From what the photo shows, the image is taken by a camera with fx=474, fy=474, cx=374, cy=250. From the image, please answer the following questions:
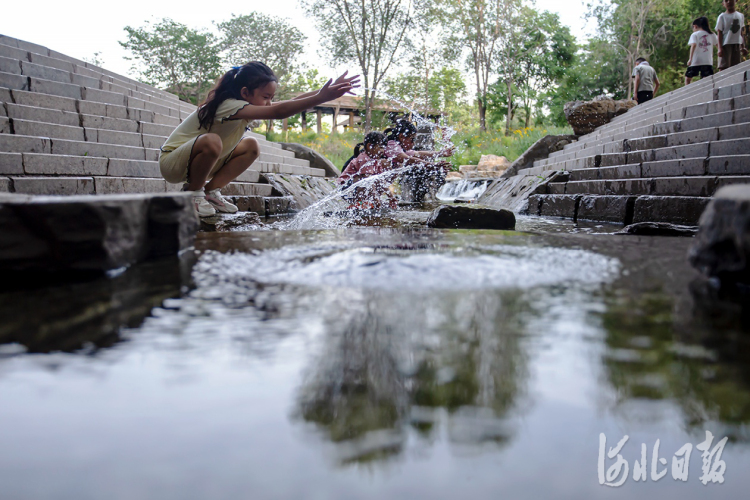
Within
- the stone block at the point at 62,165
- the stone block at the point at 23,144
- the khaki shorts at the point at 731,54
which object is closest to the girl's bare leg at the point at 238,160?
the stone block at the point at 62,165

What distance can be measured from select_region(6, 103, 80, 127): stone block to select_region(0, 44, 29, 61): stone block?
163 cm

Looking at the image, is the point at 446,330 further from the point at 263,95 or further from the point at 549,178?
the point at 549,178

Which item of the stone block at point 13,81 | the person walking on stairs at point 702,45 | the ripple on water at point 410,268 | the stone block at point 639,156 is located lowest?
the ripple on water at point 410,268

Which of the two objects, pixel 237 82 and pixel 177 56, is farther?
pixel 177 56

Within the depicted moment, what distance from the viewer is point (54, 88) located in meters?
5.62

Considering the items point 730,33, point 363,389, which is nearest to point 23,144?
point 363,389

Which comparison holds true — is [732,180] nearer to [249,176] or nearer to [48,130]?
[249,176]

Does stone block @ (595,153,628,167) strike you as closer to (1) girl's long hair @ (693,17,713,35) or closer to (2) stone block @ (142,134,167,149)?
(1) girl's long hair @ (693,17,713,35)

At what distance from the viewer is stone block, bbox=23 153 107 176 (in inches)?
168

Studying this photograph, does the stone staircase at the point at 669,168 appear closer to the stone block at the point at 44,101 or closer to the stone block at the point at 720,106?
the stone block at the point at 720,106

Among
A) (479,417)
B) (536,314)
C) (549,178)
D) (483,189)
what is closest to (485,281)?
(536,314)

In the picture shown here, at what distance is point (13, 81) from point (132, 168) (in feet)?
5.55

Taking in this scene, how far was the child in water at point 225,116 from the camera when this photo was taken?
10.3 ft

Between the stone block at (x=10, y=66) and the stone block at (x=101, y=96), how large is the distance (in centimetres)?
76
